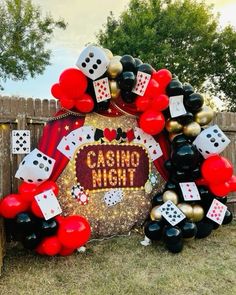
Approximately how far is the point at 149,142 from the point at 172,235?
1.42 metres

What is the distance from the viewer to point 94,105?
4641mm

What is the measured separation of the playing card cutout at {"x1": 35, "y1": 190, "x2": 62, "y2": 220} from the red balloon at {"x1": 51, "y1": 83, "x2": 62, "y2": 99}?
1193 mm

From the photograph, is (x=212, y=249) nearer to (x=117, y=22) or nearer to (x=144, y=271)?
(x=144, y=271)

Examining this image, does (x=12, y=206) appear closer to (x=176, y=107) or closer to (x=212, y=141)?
(x=176, y=107)

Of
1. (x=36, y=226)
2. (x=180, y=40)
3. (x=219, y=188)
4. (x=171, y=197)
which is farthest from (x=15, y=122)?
(x=180, y=40)

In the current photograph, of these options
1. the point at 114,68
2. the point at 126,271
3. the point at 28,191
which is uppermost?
the point at 114,68

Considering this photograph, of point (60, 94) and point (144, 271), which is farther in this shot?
point (60, 94)

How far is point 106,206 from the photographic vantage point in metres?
4.83

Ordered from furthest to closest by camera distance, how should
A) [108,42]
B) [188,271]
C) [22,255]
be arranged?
[108,42]
[22,255]
[188,271]

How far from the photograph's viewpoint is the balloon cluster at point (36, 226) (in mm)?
3936

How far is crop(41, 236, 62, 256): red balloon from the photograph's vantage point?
398 centimetres

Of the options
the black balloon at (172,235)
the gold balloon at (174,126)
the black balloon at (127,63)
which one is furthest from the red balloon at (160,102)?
the black balloon at (172,235)

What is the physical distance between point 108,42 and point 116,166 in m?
14.7

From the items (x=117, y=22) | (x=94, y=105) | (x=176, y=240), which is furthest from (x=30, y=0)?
(x=176, y=240)
